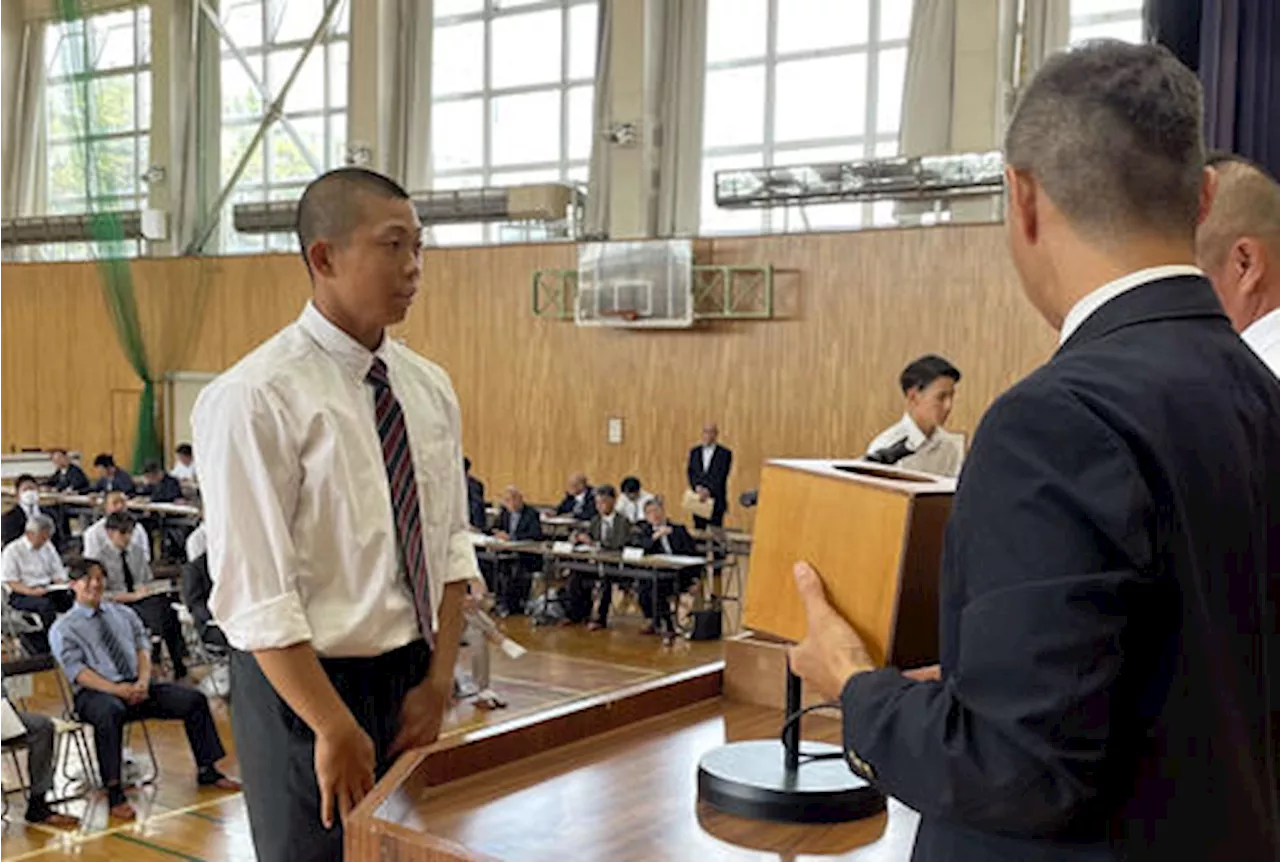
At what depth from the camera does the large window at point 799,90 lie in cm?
1203

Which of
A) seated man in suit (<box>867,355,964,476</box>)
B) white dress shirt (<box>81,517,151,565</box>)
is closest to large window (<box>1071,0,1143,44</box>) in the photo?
seated man in suit (<box>867,355,964,476</box>)

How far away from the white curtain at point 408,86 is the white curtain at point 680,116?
11.0ft

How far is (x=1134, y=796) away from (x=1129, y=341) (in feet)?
1.13

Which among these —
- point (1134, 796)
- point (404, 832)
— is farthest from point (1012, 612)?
point (404, 832)

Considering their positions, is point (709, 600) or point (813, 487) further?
point (709, 600)

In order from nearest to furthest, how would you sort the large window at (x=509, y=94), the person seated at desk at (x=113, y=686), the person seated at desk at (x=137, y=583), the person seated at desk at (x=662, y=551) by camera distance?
1. the person seated at desk at (x=113, y=686)
2. the person seated at desk at (x=137, y=583)
3. the person seated at desk at (x=662, y=551)
4. the large window at (x=509, y=94)

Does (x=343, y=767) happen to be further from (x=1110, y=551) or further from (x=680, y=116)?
(x=680, y=116)

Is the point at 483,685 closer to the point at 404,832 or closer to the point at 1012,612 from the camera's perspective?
the point at 404,832

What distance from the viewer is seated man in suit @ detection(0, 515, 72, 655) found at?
877cm

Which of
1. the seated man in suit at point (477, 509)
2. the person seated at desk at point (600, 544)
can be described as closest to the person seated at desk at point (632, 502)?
the person seated at desk at point (600, 544)

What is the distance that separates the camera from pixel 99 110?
17.9 metres

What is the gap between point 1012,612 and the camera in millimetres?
875

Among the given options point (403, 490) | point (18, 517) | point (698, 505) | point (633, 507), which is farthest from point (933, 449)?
point (18, 517)

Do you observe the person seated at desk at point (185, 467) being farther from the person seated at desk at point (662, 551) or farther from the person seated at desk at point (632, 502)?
the person seated at desk at point (662, 551)
